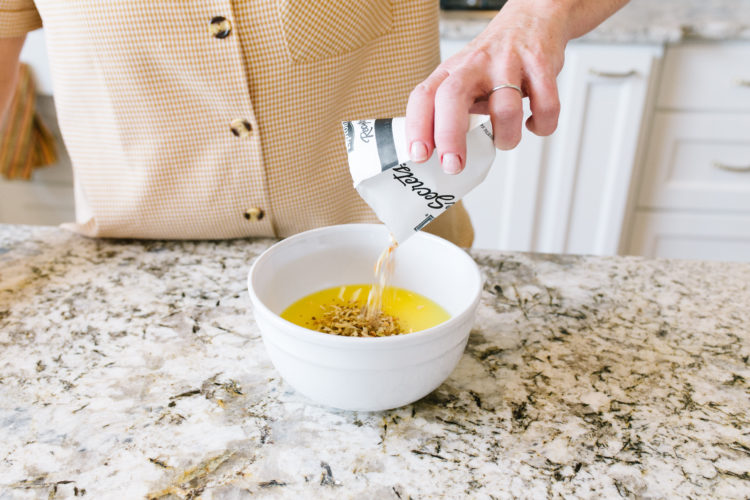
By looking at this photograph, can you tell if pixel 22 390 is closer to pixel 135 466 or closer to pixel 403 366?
pixel 135 466

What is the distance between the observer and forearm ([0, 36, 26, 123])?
2.65 ft


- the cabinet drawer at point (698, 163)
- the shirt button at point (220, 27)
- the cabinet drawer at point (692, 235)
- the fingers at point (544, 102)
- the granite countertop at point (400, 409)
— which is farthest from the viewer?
the cabinet drawer at point (692, 235)

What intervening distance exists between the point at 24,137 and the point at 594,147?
1647 millimetres

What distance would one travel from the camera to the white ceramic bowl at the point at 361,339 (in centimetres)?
47

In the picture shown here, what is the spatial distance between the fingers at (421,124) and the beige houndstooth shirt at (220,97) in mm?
289

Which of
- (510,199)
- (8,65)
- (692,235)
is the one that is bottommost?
(692,235)

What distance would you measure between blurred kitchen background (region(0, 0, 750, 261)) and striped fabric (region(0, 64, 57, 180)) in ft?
0.13

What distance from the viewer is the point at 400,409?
0.54 meters

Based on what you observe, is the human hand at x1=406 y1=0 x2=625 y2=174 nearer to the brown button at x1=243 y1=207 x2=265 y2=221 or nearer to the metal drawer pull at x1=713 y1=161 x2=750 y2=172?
the brown button at x1=243 y1=207 x2=265 y2=221

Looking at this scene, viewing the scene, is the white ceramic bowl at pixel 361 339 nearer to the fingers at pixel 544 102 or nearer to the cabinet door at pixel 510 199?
the fingers at pixel 544 102

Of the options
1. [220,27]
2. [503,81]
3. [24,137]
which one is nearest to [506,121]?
[503,81]

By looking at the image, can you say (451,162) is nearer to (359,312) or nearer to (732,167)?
(359,312)

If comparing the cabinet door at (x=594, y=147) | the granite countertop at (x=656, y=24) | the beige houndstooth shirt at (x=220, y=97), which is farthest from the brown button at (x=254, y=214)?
the cabinet door at (x=594, y=147)

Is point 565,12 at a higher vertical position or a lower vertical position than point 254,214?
higher
